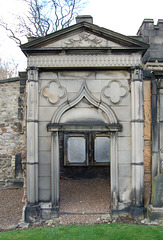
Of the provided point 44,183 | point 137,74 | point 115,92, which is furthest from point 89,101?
point 44,183

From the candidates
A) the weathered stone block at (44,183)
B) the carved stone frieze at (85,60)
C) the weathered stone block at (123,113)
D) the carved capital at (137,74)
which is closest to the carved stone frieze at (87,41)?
the carved stone frieze at (85,60)

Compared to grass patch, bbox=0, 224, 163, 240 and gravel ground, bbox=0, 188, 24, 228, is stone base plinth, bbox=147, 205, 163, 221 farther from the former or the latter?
gravel ground, bbox=0, 188, 24, 228

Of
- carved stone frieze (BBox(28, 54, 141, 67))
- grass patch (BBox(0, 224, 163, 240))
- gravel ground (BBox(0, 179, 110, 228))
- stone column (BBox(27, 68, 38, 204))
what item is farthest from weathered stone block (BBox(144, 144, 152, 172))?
stone column (BBox(27, 68, 38, 204))

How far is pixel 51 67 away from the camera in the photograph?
6250mm

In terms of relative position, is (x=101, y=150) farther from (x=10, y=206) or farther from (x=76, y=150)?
(x=10, y=206)

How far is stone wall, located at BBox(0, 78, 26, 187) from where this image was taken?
10.1m

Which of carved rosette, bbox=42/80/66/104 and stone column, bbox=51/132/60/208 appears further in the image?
carved rosette, bbox=42/80/66/104

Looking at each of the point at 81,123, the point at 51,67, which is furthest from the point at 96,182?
the point at 51,67

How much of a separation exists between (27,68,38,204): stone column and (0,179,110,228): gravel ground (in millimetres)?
900

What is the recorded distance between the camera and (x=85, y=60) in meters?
6.24

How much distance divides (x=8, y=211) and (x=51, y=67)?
420 centimetres

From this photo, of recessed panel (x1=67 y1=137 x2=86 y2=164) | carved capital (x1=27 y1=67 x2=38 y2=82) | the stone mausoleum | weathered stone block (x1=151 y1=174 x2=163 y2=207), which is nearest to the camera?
weathered stone block (x1=151 y1=174 x2=163 y2=207)

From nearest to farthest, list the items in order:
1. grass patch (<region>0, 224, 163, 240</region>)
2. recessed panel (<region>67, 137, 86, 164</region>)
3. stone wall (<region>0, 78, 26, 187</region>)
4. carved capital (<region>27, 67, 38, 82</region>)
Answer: grass patch (<region>0, 224, 163, 240</region>), carved capital (<region>27, 67, 38, 82</region>), stone wall (<region>0, 78, 26, 187</region>), recessed panel (<region>67, 137, 86, 164</region>)

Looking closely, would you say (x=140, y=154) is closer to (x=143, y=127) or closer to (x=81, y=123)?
(x=143, y=127)
